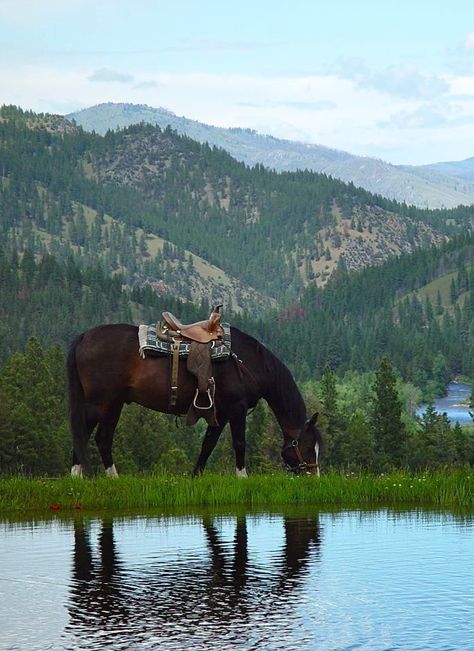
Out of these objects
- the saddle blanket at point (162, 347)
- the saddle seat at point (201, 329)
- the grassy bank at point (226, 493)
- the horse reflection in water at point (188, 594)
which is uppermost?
the saddle seat at point (201, 329)

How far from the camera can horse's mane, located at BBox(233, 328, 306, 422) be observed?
23422mm

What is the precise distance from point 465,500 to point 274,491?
10.6ft

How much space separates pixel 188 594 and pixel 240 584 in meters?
0.69

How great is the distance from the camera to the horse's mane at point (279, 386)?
76.8ft

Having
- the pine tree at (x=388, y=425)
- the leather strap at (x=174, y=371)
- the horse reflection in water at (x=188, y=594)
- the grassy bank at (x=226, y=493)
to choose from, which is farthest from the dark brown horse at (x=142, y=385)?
the pine tree at (x=388, y=425)

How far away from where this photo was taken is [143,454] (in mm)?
128250

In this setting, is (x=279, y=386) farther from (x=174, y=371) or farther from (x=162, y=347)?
(x=162, y=347)

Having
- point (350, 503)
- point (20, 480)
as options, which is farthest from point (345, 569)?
point (20, 480)

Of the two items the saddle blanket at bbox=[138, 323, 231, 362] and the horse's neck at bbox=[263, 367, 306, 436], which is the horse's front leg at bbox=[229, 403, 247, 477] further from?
the saddle blanket at bbox=[138, 323, 231, 362]

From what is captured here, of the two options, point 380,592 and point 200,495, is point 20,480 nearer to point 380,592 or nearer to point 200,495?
point 200,495

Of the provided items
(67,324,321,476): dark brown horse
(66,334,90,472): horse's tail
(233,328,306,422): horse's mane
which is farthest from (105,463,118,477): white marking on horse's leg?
(233,328,306,422): horse's mane

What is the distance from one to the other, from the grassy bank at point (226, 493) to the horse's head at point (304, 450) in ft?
A: 8.32

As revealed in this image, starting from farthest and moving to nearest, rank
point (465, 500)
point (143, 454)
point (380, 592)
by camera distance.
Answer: point (143, 454), point (465, 500), point (380, 592)

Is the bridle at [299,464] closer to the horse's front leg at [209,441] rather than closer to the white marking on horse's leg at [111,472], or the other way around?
the horse's front leg at [209,441]
